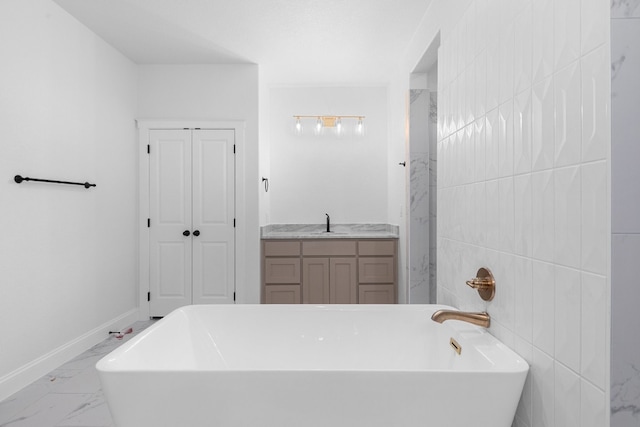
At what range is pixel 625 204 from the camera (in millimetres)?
831

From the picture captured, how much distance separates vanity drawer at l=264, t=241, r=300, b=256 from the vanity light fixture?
1319 millimetres

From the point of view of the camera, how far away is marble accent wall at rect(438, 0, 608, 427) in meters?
0.89

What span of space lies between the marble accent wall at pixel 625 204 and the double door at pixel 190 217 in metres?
3.45

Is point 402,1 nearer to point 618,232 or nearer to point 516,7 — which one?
point 516,7

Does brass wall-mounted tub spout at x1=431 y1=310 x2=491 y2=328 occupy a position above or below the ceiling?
below

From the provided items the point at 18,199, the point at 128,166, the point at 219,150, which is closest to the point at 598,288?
the point at 18,199

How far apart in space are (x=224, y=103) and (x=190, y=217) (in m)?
1.19

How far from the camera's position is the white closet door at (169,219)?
3955 millimetres

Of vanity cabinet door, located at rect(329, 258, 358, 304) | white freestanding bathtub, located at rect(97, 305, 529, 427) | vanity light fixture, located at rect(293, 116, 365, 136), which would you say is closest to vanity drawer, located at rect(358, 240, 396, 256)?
vanity cabinet door, located at rect(329, 258, 358, 304)

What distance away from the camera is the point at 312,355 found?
1775mm

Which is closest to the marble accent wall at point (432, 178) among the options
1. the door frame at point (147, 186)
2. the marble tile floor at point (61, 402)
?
the door frame at point (147, 186)

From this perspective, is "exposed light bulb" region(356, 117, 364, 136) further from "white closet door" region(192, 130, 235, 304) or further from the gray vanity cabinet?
"white closet door" region(192, 130, 235, 304)

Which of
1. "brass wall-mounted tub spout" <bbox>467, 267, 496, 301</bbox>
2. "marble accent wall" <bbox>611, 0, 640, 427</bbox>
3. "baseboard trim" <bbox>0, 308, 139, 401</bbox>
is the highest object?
"marble accent wall" <bbox>611, 0, 640, 427</bbox>

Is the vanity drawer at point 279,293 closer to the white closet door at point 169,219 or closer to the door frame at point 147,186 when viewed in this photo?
the door frame at point 147,186
